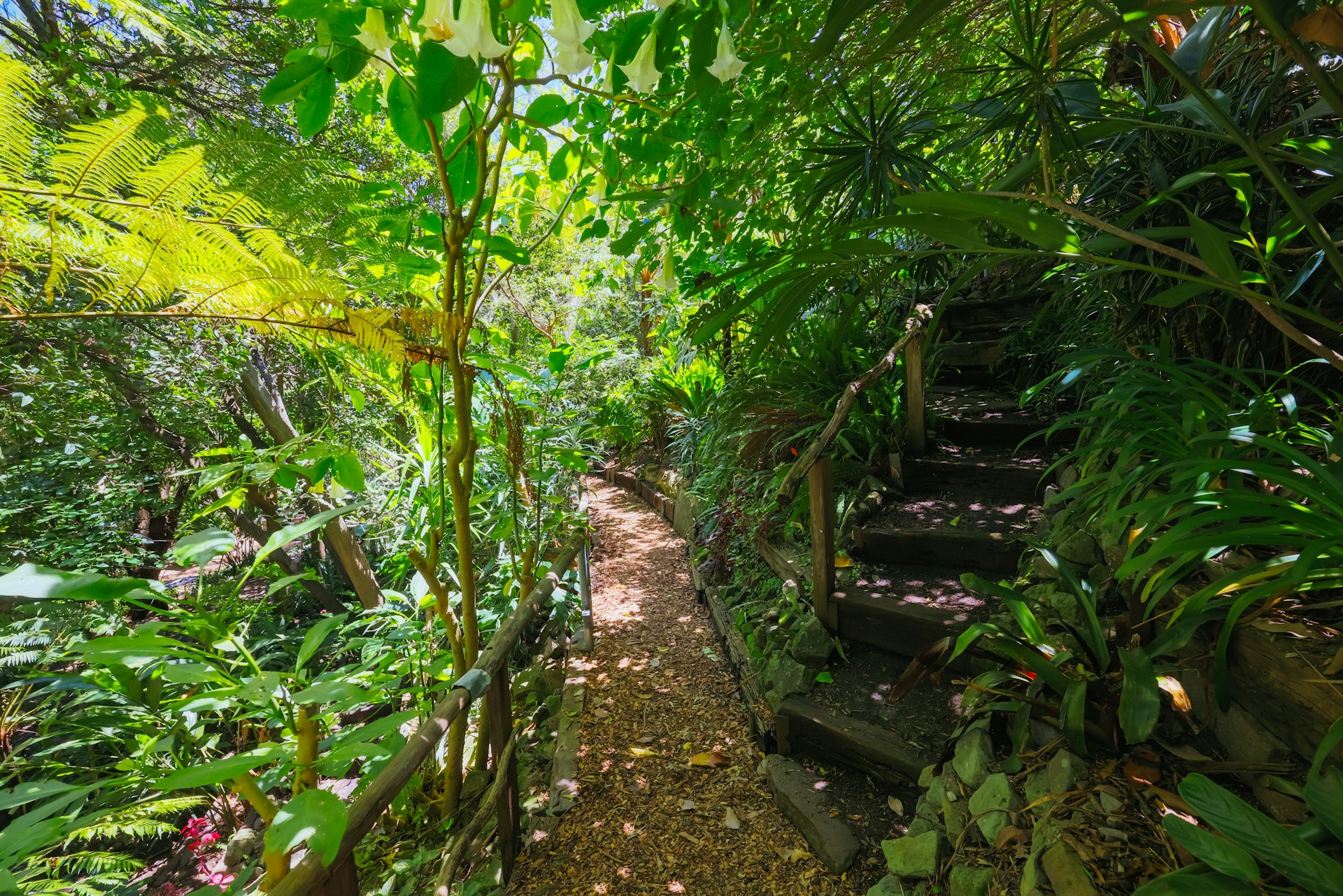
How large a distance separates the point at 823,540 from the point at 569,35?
1794mm

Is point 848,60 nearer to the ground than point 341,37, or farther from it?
farther from it

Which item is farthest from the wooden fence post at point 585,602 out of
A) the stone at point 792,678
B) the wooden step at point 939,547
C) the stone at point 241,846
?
the stone at point 241,846

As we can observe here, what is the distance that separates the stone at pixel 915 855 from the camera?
4.28 feet

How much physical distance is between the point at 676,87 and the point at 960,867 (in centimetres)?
199

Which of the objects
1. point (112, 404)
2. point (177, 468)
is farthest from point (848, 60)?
point (177, 468)

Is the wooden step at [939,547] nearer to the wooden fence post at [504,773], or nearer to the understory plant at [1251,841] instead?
the understory plant at [1251,841]

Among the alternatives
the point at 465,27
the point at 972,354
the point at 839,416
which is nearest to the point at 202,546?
the point at 465,27

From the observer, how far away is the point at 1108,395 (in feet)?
4.98

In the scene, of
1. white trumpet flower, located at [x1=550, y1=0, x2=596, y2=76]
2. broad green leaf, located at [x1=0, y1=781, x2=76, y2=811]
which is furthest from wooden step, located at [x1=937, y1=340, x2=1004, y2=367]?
broad green leaf, located at [x1=0, y1=781, x2=76, y2=811]

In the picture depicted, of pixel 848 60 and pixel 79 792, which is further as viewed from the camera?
pixel 848 60

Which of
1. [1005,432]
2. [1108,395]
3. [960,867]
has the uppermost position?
[1108,395]

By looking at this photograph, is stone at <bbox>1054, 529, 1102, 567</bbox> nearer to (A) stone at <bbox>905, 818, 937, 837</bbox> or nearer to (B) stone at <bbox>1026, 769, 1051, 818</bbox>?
(B) stone at <bbox>1026, 769, 1051, 818</bbox>

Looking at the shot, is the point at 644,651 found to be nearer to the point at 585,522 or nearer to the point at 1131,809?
the point at 585,522

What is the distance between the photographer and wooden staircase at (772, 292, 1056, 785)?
1744 millimetres
